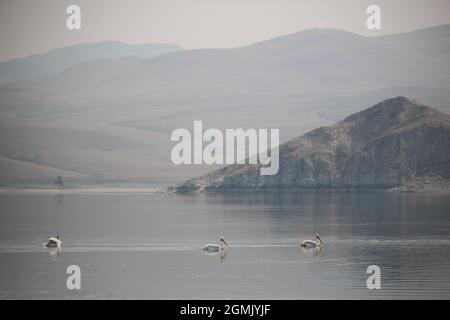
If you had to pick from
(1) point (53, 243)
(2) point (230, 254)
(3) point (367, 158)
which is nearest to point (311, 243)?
(2) point (230, 254)

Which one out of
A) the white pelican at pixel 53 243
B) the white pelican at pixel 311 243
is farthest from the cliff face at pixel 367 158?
the white pelican at pixel 53 243

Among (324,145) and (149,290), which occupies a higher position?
(324,145)

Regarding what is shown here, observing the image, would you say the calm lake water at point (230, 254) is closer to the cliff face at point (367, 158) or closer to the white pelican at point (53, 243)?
the white pelican at point (53, 243)

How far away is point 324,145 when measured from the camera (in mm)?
183000

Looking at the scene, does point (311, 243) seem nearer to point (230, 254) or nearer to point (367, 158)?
point (230, 254)

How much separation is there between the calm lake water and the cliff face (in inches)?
2272

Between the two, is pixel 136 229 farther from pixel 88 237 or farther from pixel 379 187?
pixel 379 187

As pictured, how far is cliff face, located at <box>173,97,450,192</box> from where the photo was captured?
6693 inches

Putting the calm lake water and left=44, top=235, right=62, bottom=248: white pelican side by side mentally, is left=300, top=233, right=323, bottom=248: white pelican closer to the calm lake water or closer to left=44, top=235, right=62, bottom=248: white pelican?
the calm lake water

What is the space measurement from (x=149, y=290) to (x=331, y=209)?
220 feet
